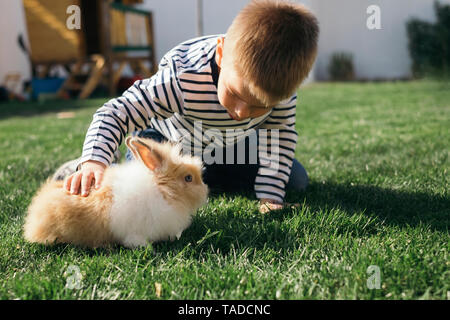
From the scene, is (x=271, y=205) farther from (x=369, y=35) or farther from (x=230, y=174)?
(x=369, y=35)

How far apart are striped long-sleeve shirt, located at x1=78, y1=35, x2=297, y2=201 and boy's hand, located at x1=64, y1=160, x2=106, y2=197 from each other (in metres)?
0.05

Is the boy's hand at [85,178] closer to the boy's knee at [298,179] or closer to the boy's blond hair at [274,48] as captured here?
the boy's blond hair at [274,48]

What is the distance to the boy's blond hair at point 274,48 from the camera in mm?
1444

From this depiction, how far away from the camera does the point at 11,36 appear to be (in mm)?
10422

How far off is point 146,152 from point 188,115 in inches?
21.6

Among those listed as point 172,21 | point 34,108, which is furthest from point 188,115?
point 172,21

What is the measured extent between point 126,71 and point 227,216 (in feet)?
34.9

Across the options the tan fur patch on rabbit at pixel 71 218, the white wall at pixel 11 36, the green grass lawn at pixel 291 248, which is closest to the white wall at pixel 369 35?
the white wall at pixel 11 36

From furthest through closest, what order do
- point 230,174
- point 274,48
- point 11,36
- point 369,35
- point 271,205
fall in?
point 369,35 < point 11,36 < point 230,174 < point 271,205 < point 274,48

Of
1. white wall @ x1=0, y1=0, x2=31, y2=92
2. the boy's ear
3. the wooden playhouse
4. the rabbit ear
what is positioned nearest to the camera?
the rabbit ear

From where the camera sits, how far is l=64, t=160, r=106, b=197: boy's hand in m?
1.59

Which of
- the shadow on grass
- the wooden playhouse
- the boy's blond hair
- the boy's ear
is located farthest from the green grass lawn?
the wooden playhouse

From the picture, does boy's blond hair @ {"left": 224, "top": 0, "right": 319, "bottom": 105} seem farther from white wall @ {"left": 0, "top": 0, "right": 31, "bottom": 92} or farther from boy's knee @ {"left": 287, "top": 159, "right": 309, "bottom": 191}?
white wall @ {"left": 0, "top": 0, "right": 31, "bottom": 92}

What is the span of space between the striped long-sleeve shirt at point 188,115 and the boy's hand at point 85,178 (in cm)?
5
